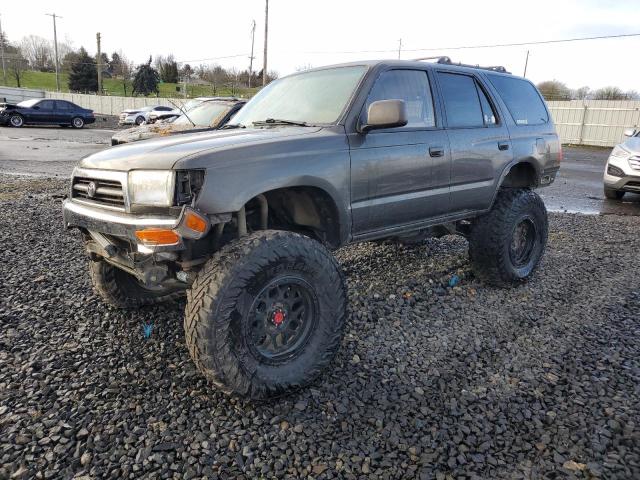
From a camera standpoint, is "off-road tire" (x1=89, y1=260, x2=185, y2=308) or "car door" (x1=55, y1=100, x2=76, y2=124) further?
"car door" (x1=55, y1=100, x2=76, y2=124)

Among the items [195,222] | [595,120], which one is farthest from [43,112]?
[595,120]

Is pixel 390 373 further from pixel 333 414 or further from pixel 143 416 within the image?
pixel 143 416

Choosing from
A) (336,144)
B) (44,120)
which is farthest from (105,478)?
(44,120)

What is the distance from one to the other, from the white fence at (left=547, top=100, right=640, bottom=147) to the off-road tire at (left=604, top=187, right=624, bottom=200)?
17.2 metres

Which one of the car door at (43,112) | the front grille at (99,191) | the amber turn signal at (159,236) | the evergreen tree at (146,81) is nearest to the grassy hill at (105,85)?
the evergreen tree at (146,81)

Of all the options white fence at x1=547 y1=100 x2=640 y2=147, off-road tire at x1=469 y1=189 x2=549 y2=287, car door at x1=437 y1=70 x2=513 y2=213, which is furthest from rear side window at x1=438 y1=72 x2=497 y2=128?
white fence at x1=547 y1=100 x2=640 y2=147

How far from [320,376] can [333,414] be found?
0.35m

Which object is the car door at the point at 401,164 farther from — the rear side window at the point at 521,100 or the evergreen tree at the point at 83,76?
the evergreen tree at the point at 83,76

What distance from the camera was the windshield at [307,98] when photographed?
11.3ft

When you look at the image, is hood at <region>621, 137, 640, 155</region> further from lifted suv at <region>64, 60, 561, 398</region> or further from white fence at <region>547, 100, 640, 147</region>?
white fence at <region>547, 100, 640, 147</region>

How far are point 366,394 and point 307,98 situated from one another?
222cm

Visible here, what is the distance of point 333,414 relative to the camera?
2613 millimetres

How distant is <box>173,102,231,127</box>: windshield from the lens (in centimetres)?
992

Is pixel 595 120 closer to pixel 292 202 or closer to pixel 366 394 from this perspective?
pixel 292 202
